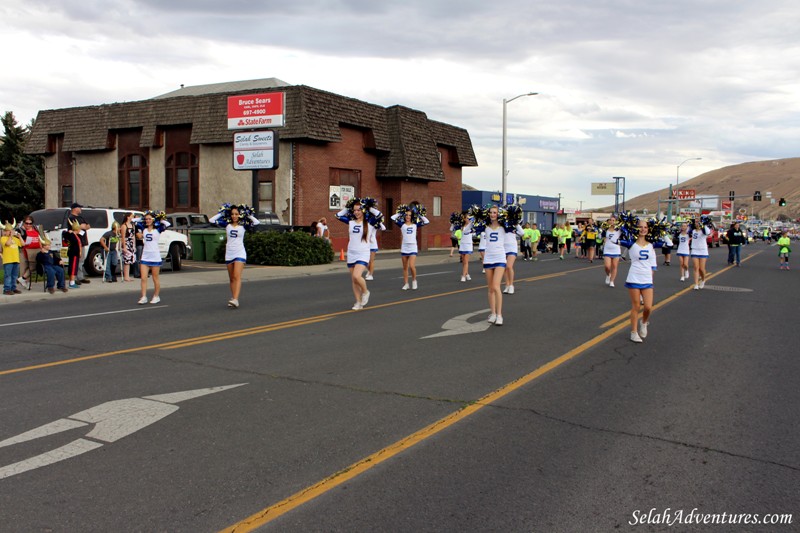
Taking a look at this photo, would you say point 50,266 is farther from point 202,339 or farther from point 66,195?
point 66,195

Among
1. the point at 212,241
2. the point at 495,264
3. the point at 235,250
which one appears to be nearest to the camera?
the point at 495,264

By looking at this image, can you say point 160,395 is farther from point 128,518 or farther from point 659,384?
point 659,384

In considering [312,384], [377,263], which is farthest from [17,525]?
[377,263]

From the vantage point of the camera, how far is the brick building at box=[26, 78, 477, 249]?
31.1 meters

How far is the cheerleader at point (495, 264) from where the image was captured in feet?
34.2

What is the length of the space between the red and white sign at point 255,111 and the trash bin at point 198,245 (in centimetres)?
538

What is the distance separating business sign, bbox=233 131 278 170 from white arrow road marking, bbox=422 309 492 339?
56.9ft

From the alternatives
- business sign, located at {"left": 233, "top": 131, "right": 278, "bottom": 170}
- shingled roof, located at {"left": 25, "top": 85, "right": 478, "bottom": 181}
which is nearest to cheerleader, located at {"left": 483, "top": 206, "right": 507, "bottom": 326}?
business sign, located at {"left": 233, "top": 131, "right": 278, "bottom": 170}

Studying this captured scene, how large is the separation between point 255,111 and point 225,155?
5.52 m

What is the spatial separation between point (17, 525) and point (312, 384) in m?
3.24

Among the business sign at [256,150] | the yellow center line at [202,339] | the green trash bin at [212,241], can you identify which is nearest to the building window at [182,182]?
the business sign at [256,150]

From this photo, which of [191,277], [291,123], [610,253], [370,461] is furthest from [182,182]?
[370,461]

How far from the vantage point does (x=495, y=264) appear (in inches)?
415

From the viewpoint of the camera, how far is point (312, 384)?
6.55 meters
